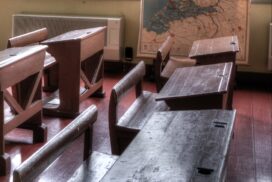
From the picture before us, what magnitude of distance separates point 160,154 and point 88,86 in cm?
302

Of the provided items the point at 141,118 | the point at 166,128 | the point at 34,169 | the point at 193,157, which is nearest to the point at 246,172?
the point at 141,118

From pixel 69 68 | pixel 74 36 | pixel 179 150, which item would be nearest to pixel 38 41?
pixel 74 36

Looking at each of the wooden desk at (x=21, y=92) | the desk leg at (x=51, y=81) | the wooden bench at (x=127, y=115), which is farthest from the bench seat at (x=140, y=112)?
the desk leg at (x=51, y=81)

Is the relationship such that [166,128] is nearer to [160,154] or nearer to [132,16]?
[160,154]

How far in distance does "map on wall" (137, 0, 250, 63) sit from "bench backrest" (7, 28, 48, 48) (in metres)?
1.42

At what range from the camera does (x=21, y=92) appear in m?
3.67

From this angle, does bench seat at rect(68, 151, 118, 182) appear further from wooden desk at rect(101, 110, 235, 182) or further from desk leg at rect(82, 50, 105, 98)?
desk leg at rect(82, 50, 105, 98)

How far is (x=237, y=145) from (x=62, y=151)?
7.53ft

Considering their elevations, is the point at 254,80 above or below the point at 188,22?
below

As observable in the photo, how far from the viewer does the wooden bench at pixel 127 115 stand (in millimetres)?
2605

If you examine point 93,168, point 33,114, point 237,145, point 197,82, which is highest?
point 197,82

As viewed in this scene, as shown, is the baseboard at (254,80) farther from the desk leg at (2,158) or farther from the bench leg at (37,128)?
the desk leg at (2,158)

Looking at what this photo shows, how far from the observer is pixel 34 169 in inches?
62.1

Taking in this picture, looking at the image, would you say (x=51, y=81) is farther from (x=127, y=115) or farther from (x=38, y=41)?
(x=127, y=115)
